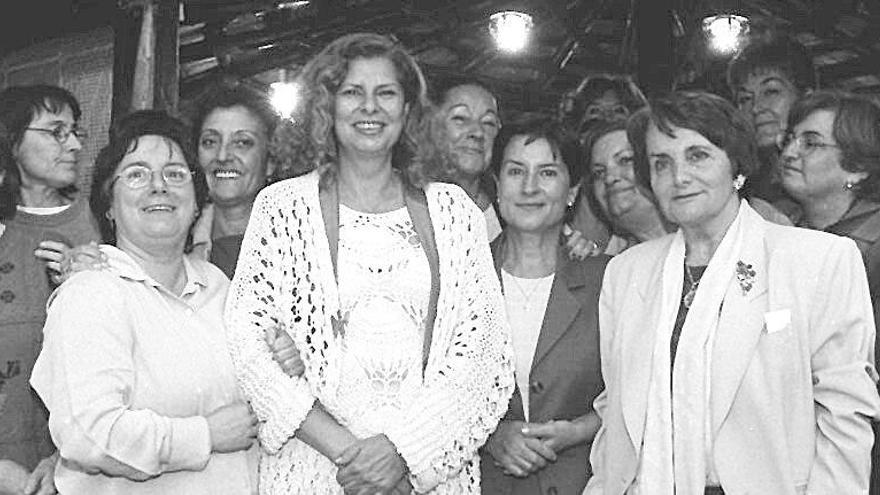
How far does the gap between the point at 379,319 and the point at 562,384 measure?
75 centimetres

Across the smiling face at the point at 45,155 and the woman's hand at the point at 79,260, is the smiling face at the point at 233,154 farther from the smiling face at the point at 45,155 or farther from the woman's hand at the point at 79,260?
the woman's hand at the point at 79,260

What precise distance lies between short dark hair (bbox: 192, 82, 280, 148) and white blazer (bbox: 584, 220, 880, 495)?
1.92 meters

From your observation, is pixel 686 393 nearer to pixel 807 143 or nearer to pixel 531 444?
pixel 531 444

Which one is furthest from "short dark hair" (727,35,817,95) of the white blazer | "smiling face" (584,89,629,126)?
the white blazer

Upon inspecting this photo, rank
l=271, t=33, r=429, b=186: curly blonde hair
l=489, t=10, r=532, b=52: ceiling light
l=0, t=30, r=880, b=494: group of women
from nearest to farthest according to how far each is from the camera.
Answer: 1. l=0, t=30, r=880, b=494: group of women
2. l=271, t=33, r=429, b=186: curly blonde hair
3. l=489, t=10, r=532, b=52: ceiling light

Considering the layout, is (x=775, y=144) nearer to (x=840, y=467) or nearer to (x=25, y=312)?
(x=840, y=467)

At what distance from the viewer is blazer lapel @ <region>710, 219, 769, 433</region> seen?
10.6 ft

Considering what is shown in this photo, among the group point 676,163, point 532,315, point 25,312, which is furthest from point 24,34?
point 676,163

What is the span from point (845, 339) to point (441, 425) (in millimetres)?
1166

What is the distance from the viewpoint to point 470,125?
197 inches

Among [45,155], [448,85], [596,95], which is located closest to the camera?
[45,155]

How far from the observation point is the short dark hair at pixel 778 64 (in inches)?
213

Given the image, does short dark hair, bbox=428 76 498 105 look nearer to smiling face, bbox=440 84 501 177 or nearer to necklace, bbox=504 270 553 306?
smiling face, bbox=440 84 501 177

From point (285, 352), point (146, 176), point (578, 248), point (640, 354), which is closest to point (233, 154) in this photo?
point (146, 176)
